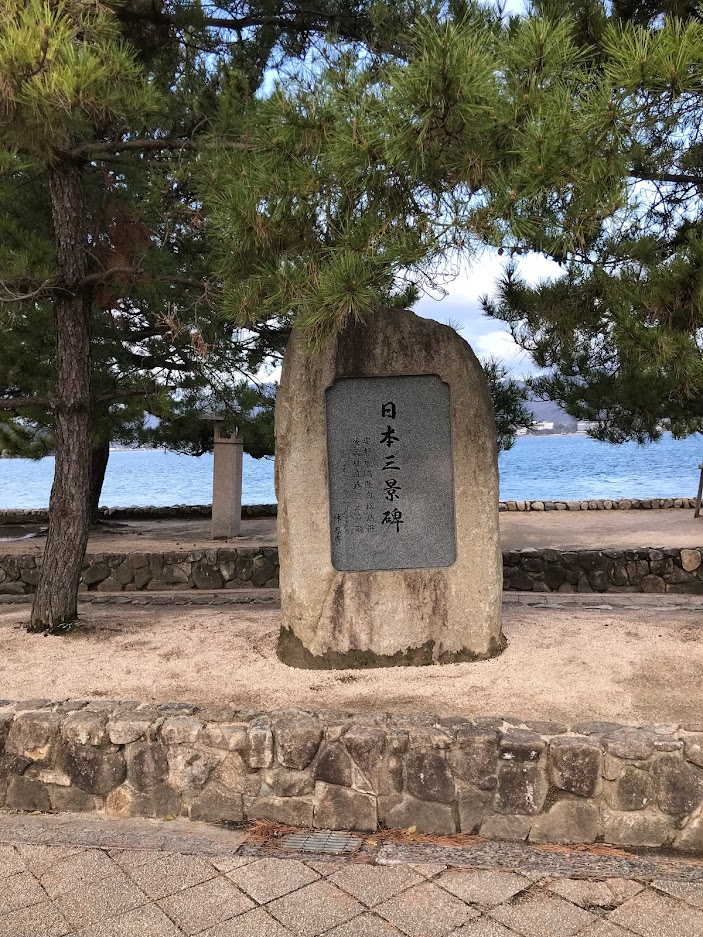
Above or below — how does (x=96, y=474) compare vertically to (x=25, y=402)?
below

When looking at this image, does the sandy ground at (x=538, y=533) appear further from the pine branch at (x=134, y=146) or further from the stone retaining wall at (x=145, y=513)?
the pine branch at (x=134, y=146)

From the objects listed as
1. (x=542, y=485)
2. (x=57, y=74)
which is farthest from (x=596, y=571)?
(x=542, y=485)

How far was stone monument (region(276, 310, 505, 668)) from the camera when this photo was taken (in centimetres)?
468

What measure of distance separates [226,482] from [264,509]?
441 centimetres

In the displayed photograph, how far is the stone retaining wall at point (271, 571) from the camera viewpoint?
8656 millimetres

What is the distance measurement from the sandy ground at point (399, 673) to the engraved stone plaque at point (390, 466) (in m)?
0.82

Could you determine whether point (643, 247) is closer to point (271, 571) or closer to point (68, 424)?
point (68, 424)

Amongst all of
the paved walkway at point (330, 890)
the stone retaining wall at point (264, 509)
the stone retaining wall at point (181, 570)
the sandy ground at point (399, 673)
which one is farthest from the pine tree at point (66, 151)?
the stone retaining wall at point (264, 509)

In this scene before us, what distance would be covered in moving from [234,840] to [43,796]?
3.29ft

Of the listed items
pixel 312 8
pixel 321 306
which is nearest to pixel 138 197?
pixel 312 8

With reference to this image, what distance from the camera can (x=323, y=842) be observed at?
124 inches

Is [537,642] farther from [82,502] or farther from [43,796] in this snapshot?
[82,502]

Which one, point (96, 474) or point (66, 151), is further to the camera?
point (96, 474)

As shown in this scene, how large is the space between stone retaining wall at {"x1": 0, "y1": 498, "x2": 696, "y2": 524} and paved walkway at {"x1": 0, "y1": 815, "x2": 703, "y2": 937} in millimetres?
12064
